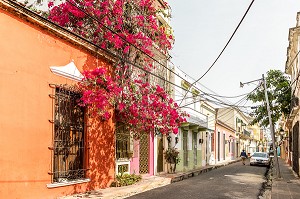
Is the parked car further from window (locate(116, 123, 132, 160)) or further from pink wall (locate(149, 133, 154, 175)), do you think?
window (locate(116, 123, 132, 160))

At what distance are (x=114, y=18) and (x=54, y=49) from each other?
316 cm

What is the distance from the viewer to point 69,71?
1000 centimetres

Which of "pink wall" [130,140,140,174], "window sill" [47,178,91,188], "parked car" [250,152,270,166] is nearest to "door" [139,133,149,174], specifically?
"pink wall" [130,140,140,174]

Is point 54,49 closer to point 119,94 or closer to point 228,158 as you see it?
point 119,94

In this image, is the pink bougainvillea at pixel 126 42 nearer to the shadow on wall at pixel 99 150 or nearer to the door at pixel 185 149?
the shadow on wall at pixel 99 150

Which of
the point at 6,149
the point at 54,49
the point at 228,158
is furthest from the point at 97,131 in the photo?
the point at 228,158

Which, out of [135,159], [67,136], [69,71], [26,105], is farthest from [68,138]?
[135,159]

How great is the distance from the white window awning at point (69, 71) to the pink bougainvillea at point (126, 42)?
25.0 inches

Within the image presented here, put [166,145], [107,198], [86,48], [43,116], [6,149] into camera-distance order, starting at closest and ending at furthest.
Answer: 1. [6,149]
2. [43,116]
3. [107,198]
4. [86,48]
5. [166,145]

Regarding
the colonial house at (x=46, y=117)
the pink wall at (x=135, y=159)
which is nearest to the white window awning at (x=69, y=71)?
the colonial house at (x=46, y=117)

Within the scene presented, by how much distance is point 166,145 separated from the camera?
20.0m

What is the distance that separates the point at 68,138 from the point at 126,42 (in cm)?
373

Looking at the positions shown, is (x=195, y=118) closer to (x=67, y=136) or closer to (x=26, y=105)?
(x=67, y=136)

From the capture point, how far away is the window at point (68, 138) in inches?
378
